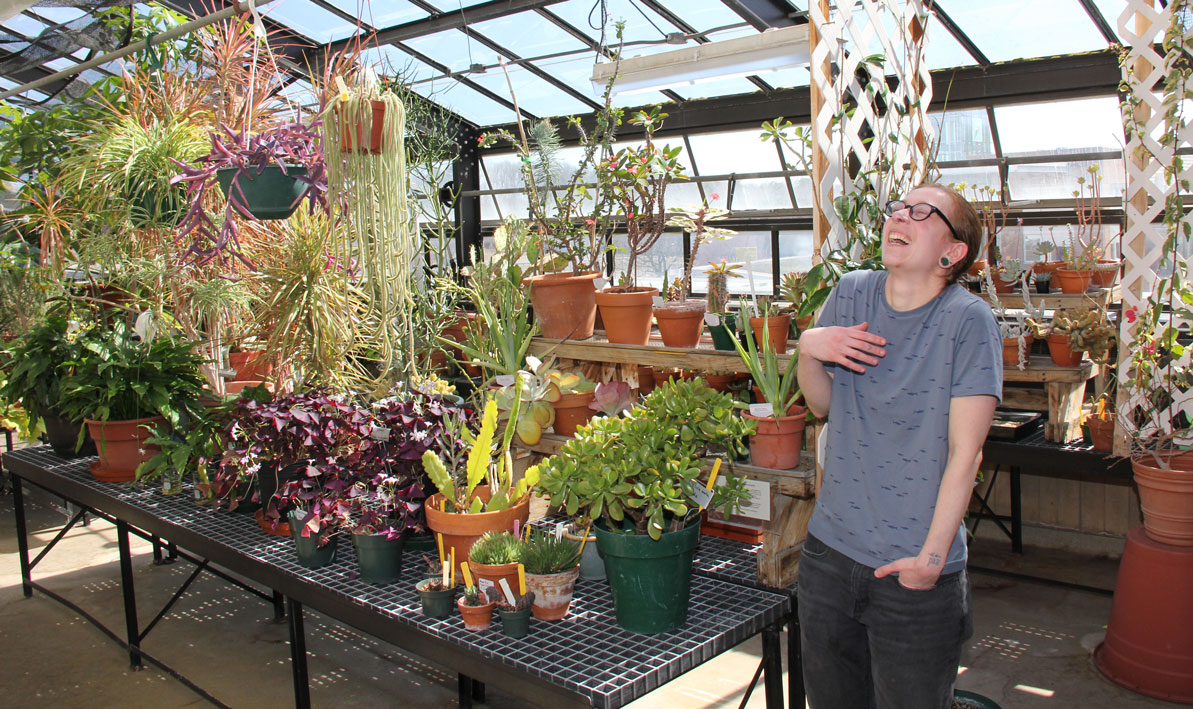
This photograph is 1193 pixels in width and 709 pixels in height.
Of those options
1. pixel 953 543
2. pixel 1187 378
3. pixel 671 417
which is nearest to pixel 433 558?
pixel 671 417

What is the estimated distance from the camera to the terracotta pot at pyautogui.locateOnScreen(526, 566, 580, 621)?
6.21 ft

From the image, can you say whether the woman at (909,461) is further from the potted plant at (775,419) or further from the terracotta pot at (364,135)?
the terracotta pot at (364,135)

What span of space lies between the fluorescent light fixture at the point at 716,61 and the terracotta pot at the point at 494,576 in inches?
129

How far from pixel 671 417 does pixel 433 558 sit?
2.16 ft

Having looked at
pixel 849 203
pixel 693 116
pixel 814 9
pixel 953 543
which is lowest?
pixel 953 543

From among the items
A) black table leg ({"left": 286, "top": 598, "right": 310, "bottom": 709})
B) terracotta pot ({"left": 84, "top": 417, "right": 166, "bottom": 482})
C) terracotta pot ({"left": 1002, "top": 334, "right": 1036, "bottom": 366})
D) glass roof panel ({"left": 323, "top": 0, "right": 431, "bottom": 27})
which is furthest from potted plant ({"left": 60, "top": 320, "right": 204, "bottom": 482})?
glass roof panel ({"left": 323, "top": 0, "right": 431, "bottom": 27})

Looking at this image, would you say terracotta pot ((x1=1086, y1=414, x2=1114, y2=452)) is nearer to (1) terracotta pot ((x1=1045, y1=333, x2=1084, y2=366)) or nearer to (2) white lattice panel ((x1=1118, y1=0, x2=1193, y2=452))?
(2) white lattice panel ((x1=1118, y1=0, x2=1193, y2=452))

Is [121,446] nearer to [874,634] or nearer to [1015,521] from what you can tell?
[874,634]

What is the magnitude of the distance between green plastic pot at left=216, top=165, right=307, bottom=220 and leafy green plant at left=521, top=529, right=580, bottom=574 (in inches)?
53.6

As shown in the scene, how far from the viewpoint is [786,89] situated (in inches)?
292

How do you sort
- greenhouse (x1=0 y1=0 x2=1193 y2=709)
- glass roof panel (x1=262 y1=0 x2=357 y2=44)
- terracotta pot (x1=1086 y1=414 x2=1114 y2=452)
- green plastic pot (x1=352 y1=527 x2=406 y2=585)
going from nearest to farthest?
1. greenhouse (x1=0 y1=0 x2=1193 y2=709)
2. green plastic pot (x1=352 y1=527 x2=406 y2=585)
3. terracotta pot (x1=1086 y1=414 x2=1114 y2=452)
4. glass roof panel (x1=262 y1=0 x2=357 y2=44)

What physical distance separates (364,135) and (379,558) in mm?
1034

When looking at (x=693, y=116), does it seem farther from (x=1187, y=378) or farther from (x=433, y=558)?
(x=433, y=558)

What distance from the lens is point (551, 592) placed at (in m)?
1.90
